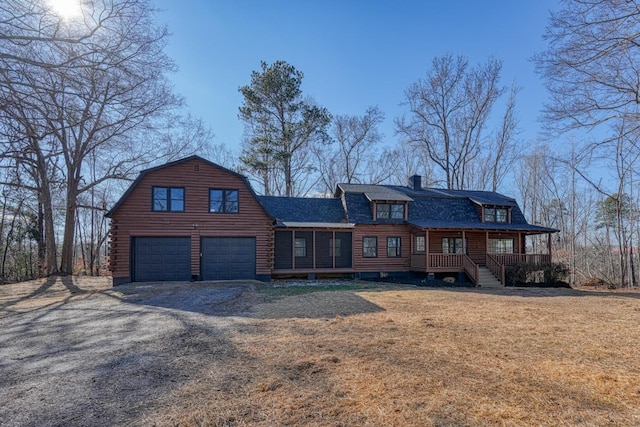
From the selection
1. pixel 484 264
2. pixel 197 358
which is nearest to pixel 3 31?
pixel 197 358

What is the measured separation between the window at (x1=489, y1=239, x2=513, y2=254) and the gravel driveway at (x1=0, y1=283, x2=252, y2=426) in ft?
53.7

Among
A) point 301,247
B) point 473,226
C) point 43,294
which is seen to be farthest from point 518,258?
point 43,294

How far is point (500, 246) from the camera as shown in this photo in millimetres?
20891

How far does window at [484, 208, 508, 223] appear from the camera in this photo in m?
20.8

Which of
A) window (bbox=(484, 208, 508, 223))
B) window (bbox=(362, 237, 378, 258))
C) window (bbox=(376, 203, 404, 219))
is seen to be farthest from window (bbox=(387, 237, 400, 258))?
window (bbox=(484, 208, 508, 223))

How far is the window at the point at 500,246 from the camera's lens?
20.7m

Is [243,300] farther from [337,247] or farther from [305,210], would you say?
[305,210]

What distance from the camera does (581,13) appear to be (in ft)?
35.8

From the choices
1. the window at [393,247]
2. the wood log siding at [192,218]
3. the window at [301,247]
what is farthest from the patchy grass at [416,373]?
the window at [393,247]

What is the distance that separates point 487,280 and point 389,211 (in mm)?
5971

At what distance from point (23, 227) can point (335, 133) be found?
77.8 feet

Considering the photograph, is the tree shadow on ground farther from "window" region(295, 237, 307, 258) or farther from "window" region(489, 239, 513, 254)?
"window" region(489, 239, 513, 254)

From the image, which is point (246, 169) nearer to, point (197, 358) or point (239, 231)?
point (239, 231)

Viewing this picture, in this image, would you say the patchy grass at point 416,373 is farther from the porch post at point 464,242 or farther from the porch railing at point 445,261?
the porch post at point 464,242
